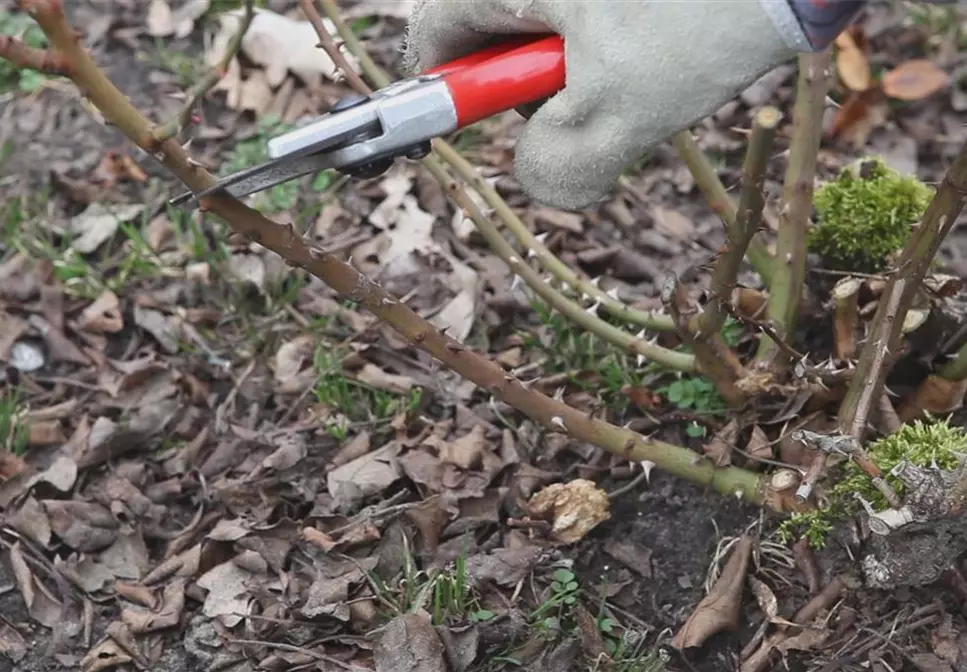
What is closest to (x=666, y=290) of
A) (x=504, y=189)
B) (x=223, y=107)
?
(x=504, y=189)

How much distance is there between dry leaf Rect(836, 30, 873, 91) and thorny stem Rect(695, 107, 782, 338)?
5.22 ft

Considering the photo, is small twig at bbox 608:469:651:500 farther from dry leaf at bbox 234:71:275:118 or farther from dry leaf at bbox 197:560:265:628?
dry leaf at bbox 234:71:275:118

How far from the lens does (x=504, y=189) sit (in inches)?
116

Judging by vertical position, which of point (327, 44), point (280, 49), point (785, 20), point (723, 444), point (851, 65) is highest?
point (785, 20)

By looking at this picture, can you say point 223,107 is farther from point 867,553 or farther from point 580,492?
point 867,553

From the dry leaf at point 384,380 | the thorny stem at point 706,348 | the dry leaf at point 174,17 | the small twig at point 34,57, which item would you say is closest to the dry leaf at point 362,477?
the dry leaf at point 384,380

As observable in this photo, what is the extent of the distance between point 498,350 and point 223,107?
1.37 m

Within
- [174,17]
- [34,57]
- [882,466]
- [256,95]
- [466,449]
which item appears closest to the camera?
[34,57]

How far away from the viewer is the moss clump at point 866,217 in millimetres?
2129

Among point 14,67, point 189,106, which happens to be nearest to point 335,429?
point 189,106

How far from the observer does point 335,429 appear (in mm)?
2273

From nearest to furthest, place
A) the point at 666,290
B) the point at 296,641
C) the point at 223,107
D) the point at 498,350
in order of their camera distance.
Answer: the point at 666,290, the point at 296,641, the point at 498,350, the point at 223,107

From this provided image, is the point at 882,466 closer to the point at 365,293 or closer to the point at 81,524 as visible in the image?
the point at 365,293

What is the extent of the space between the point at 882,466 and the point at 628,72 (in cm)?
82
